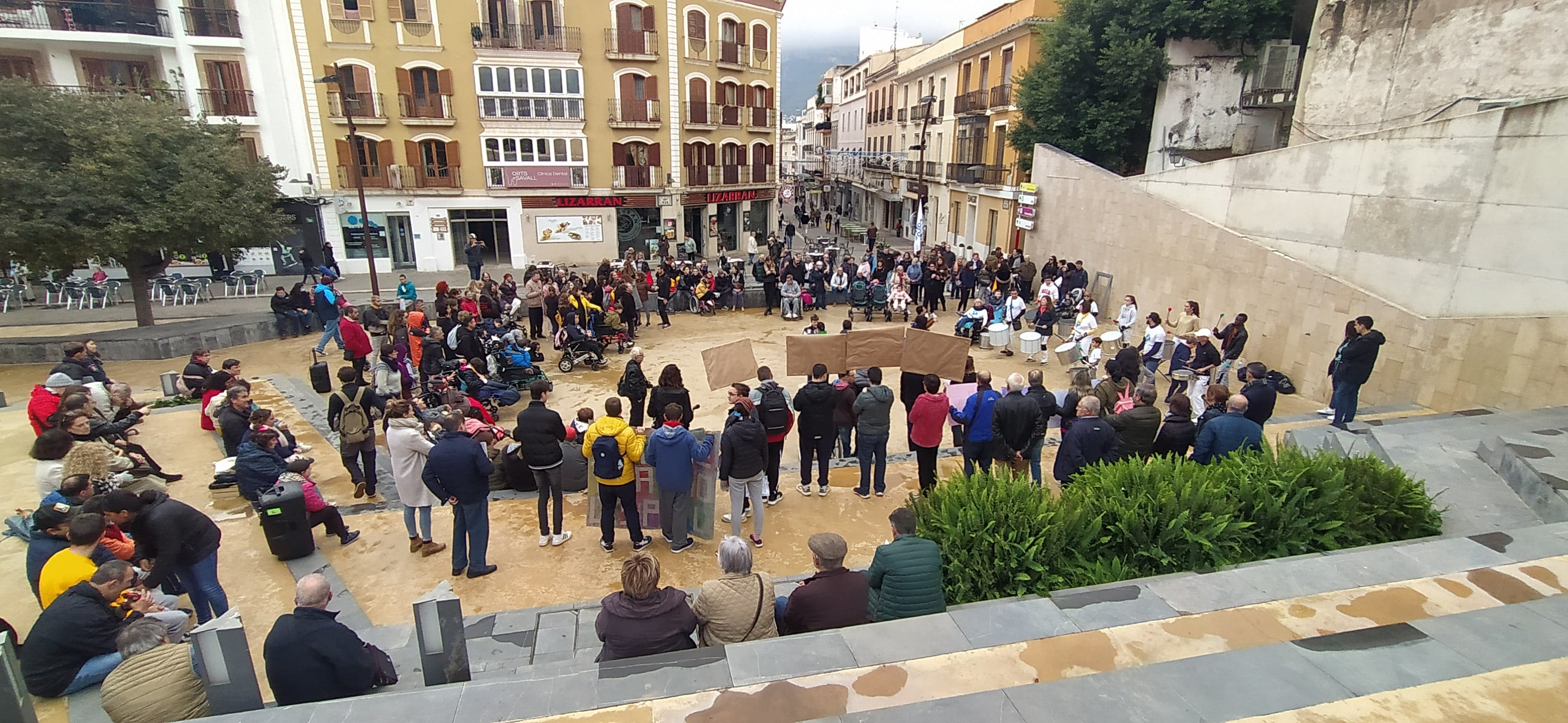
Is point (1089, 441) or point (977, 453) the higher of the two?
point (1089, 441)

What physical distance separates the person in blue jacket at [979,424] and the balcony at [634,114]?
2333 cm

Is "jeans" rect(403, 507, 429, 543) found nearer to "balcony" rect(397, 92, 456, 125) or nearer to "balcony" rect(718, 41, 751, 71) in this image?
"balcony" rect(397, 92, 456, 125)

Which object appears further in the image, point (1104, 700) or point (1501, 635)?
point (1501, 635)

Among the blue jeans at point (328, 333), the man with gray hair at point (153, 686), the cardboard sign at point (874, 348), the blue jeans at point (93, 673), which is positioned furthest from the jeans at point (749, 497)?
the blue jeans at point (328, 333)

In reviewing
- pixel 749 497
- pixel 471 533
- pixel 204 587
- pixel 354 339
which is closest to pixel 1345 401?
pixel 749 497

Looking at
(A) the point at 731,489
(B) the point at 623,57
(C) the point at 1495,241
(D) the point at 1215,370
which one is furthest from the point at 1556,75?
(B) the point at 623,57

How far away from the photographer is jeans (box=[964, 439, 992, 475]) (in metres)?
7.81

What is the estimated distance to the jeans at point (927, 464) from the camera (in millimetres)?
7895

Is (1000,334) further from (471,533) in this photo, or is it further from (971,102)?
(971,102)

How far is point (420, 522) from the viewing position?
6.91 meters

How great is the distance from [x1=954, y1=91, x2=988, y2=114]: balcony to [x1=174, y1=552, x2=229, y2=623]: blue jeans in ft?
94.0

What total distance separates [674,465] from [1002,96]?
24.9 m

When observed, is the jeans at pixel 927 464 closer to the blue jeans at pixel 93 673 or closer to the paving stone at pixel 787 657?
the paving stone at pixel 787 657

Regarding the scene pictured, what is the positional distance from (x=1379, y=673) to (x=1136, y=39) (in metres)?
20.2
